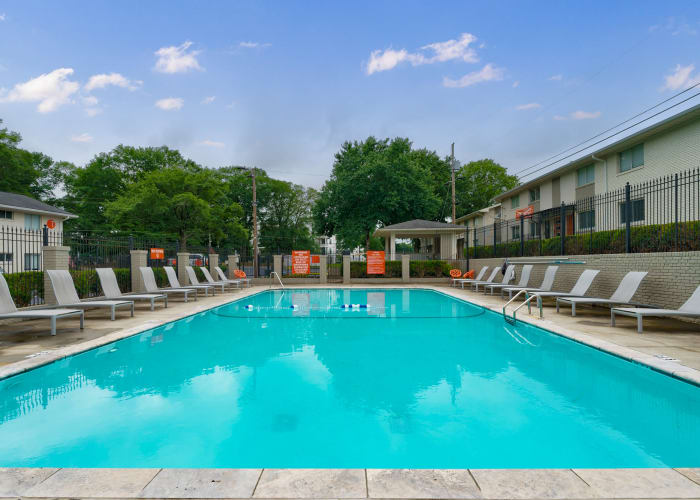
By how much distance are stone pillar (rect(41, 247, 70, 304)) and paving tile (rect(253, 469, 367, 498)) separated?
9.92 meters

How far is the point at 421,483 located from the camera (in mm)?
2305

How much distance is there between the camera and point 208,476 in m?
2.38

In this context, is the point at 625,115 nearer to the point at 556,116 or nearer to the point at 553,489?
the point at 556,116

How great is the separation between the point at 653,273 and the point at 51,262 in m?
15.0

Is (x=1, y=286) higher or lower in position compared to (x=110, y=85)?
lower

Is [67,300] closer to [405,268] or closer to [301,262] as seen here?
[301,262]

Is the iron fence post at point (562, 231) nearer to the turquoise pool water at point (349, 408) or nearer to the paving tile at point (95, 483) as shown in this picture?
the turquoise pool water at point (349, 408)

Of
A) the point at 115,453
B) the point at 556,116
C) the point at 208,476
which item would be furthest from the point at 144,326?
the point at 556,116

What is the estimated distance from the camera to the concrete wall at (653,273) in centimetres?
828

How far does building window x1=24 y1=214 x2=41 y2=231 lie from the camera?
2868 centimetres

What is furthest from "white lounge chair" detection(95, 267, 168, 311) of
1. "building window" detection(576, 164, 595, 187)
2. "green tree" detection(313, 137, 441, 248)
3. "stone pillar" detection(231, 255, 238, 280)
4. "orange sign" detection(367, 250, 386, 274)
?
"green tree" detection(313, 137, 441, 248)

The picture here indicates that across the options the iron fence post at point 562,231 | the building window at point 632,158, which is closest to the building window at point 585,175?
the building window at point 632,158

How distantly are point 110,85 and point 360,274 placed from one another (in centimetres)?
2059

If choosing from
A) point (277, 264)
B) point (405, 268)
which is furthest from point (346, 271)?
point (277, 264)
